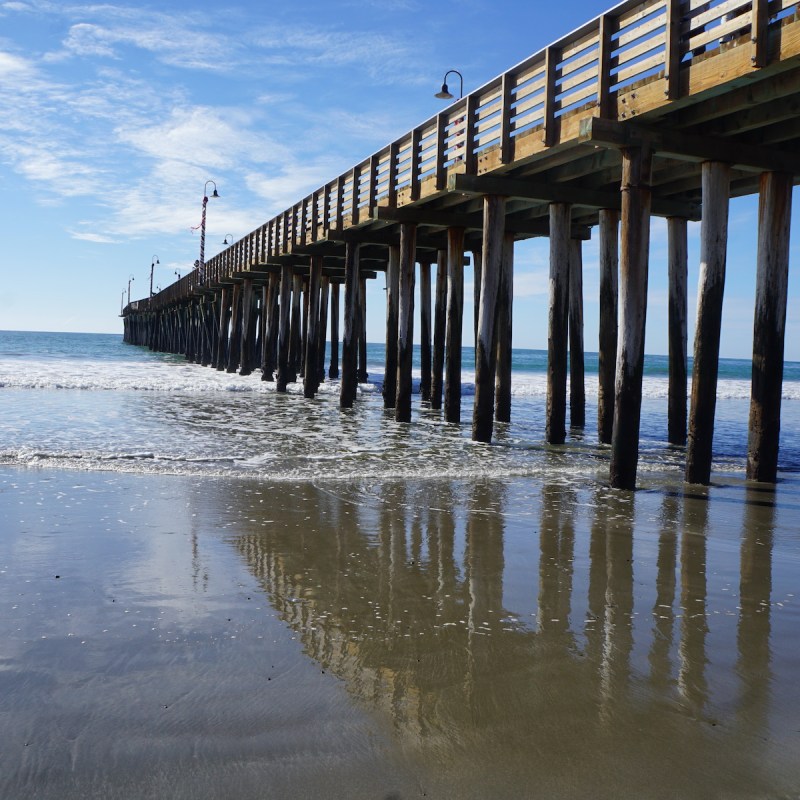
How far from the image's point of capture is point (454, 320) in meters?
14.9

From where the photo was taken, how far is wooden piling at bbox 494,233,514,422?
15.9 meters

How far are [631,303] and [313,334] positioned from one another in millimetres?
13260

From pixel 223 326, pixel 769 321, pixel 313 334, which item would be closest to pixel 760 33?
pixel 769 321

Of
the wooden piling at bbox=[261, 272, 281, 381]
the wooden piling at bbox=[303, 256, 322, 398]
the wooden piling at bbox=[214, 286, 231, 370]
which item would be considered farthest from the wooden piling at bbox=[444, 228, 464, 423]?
the wooden piling at bbox=[214, 286, 231, 370]

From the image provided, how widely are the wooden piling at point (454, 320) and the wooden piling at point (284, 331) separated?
31.9 feet

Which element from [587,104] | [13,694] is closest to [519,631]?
[13,694]

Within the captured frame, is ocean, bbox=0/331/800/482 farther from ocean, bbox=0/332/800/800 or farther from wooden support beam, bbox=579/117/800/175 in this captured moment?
wooden support beam, bbox=579/117/800/175

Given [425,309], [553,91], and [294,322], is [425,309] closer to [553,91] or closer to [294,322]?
[294,322]

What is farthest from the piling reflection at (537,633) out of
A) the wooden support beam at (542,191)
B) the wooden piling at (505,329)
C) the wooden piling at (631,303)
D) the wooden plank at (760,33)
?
the wooden piling at (505,329)

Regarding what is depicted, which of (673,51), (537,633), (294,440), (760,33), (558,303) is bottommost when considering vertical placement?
(294,440)

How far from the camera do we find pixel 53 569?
16.3ft

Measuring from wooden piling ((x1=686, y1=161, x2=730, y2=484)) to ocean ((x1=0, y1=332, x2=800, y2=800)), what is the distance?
1.44 feet

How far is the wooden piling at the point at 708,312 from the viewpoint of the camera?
871 centimetres

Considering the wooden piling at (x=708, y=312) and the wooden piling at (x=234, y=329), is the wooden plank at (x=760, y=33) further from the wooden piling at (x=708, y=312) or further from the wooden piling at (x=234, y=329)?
the wooden piling at (x=234, y=329)
